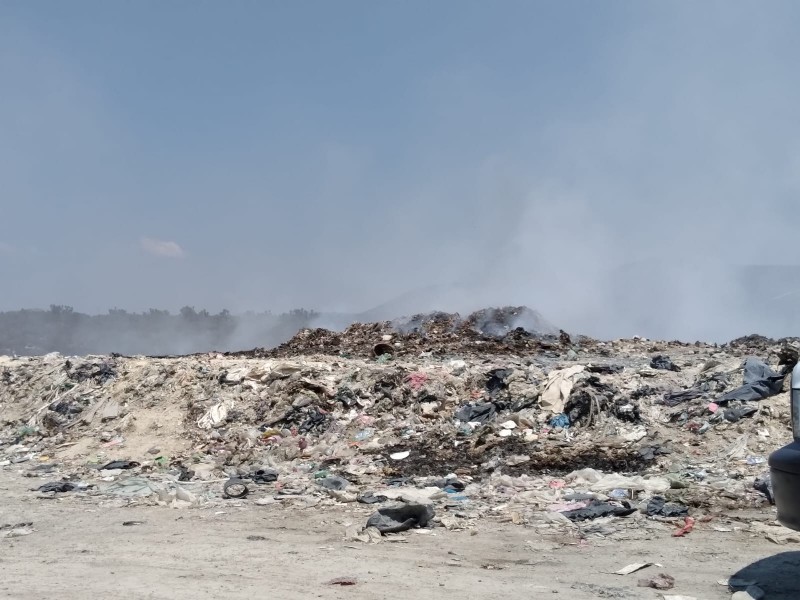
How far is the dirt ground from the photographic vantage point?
157 inches

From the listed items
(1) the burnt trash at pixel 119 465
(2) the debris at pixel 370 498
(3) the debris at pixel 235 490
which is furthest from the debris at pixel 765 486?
(1) the burnt trash at pixel 119 465

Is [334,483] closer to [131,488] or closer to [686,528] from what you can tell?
[131,488]

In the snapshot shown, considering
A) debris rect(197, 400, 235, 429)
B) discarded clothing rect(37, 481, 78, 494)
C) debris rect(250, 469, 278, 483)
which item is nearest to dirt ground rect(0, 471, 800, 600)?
debris rect(250, 469, 278, 483)

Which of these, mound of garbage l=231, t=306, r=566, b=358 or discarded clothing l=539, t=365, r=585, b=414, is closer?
discarded clothing l=539, t=365, r=585, b=414

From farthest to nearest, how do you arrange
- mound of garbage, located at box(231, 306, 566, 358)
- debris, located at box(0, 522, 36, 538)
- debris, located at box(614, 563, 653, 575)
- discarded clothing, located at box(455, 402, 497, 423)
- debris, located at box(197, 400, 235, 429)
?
mound of garbage, located at box(231, 306, 566, 358) → debris, located at box(197, 400, 235, 429) → discarded clothing, located at box(455, 402, 497, 423) → debris, located at box(0, 522, 36, 538) → debris, located at box(614, 563, 653, 575)

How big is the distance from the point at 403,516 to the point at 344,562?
3.50 feet

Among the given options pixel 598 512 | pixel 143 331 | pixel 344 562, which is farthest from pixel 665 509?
pixel 143 331

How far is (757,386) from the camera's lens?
28.5ft

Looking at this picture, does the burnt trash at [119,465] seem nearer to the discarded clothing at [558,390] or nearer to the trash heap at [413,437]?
the trash heap at [413,437]

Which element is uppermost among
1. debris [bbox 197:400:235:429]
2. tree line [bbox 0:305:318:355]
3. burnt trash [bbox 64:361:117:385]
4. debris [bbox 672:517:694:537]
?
tree line [bbox 0:305:318:355]

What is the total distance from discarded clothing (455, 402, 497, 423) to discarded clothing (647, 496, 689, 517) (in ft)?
13.2

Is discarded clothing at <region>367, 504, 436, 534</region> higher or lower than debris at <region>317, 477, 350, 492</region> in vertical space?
lower

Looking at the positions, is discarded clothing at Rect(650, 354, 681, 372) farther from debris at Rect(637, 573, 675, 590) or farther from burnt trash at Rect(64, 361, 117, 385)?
burnt trash at Rect(64, 361, 117, 385)

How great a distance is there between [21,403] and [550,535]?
40.6 feet
